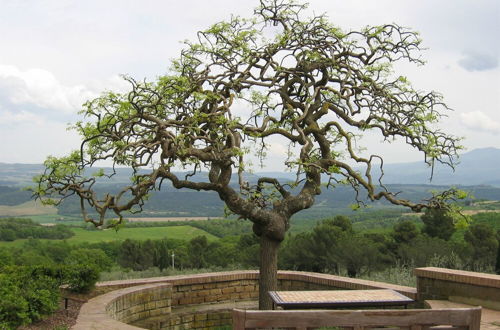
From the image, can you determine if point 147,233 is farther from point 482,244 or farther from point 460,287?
point 460,287

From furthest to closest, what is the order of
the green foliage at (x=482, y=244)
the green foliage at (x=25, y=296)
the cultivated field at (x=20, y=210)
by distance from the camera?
the cultivated field at (x=20, y=210)
the green foliage at (x=482, y=244)
the green foliage at (x=25, y=296)

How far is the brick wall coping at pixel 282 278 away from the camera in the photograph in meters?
9.98

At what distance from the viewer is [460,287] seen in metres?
8.99

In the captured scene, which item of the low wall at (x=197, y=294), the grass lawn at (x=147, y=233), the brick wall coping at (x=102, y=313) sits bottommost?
the grass lawn at (x=147, y=233)

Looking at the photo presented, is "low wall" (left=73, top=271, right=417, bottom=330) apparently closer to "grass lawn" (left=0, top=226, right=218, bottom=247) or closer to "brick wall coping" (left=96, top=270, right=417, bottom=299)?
→ "brick wall coping" (left=96, top=270, right=417, bottom=299)

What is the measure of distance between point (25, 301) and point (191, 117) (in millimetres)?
3877

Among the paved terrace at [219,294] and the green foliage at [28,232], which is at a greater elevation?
the paved terrace at [219,294]

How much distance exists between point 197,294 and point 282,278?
1.90 m

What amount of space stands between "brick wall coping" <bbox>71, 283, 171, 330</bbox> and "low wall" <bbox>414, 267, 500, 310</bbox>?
457 cm

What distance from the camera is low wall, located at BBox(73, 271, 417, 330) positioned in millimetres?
9500

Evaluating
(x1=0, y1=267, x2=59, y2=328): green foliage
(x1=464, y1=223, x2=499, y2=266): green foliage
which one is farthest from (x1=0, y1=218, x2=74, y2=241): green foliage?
(x1=0, y1=267, x2=59, y2=328): green foliage

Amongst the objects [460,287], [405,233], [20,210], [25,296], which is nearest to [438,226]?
[405,233]

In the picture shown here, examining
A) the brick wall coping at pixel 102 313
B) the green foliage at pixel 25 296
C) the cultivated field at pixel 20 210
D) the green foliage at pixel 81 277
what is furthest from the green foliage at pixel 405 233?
the cultivated field at pixel 20 210

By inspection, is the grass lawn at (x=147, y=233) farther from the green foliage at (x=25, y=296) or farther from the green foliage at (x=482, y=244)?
the green foliage at (x=25, y=296)
